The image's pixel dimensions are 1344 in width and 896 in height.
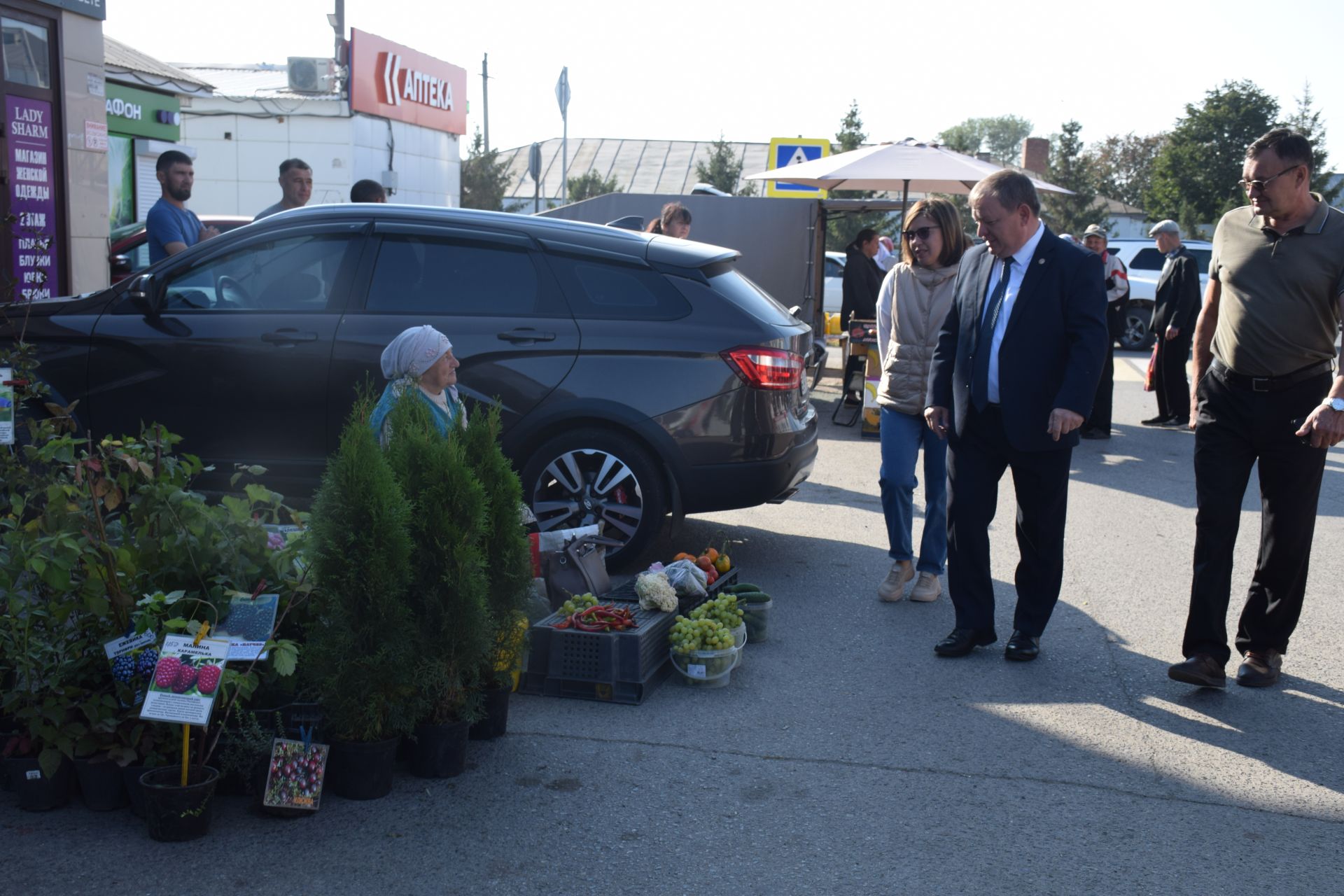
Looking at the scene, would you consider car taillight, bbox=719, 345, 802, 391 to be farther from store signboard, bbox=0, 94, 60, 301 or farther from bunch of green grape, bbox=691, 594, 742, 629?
store signboard, bbox=0, 94, 60, 301

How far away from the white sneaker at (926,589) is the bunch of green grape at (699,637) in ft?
5.22

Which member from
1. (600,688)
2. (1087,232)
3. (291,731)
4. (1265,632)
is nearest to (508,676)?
(600,688)

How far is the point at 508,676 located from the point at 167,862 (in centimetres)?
131

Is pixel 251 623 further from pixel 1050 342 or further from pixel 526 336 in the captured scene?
pixel 1050 342

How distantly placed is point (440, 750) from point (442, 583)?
1.83ft

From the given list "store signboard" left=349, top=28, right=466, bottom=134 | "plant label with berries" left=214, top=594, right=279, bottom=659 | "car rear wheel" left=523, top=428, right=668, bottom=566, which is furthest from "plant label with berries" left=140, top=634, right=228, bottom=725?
"store signboard" left=349, top=28, right=466, bottom=134

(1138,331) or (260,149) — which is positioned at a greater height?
(260,149)

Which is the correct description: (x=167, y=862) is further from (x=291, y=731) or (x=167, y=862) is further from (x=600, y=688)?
(x=600, y=688)

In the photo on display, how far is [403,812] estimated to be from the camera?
3736 mm

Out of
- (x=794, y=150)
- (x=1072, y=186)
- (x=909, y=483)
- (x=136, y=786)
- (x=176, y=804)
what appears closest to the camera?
(x=176, y=804)

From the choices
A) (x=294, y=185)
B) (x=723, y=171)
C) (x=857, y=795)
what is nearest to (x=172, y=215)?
(x=294, y=185)

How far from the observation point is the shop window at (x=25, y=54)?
9781 mm

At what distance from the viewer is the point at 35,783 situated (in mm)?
3641

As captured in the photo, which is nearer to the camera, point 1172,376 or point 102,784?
point 102,784
